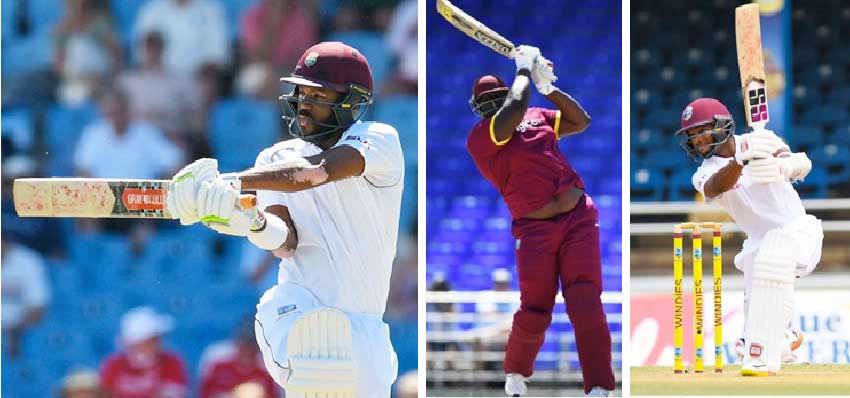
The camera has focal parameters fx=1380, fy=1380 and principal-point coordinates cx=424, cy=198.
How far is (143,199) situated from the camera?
3238 mm

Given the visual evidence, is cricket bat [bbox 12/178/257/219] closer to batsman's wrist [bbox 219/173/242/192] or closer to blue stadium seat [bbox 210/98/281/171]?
batsman's wrist [bbox 219/173/242/192]

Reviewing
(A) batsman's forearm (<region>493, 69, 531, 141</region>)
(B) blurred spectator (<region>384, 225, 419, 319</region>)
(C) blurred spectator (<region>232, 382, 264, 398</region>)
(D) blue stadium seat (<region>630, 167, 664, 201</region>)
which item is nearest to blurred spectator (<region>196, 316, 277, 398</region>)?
(C) blurred spectator (<region>232, 382, 264, 398</region>)

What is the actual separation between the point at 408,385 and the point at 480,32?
6.27 ft

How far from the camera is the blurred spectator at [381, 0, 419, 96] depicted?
6.64m

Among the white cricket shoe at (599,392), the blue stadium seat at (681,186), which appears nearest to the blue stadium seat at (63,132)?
the white cricket shoe at (599,392)

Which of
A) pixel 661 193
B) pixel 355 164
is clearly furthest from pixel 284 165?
pixel 661 193

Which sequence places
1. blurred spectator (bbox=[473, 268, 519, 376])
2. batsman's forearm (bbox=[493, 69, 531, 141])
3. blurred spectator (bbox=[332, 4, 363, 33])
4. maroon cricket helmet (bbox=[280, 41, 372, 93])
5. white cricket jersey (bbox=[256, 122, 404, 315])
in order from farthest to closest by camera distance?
1. blurred spectator (bbox=[473, 268, 519, 376])
2. blurred spectator (bbox=[332, 4, 363, 33])
3. batsman's forearm (bbox=[493, 69, 531, 141])
4. maroon cricket helmet (bbox=[280, 41, 372, 93])
5. white cricket jersey (bbox=[256, 122, 404, 315])

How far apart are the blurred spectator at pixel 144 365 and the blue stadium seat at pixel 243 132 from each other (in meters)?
0.84

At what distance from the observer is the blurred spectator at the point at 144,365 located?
21.9 ft

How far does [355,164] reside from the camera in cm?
343

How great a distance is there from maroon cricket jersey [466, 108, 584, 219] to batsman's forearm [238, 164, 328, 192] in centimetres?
226

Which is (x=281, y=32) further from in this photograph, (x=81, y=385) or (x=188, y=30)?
(x=81, y=385)

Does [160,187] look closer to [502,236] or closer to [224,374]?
[224,374]

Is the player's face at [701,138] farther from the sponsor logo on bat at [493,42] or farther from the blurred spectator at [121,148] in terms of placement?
the blurred spectator at [121,148]
